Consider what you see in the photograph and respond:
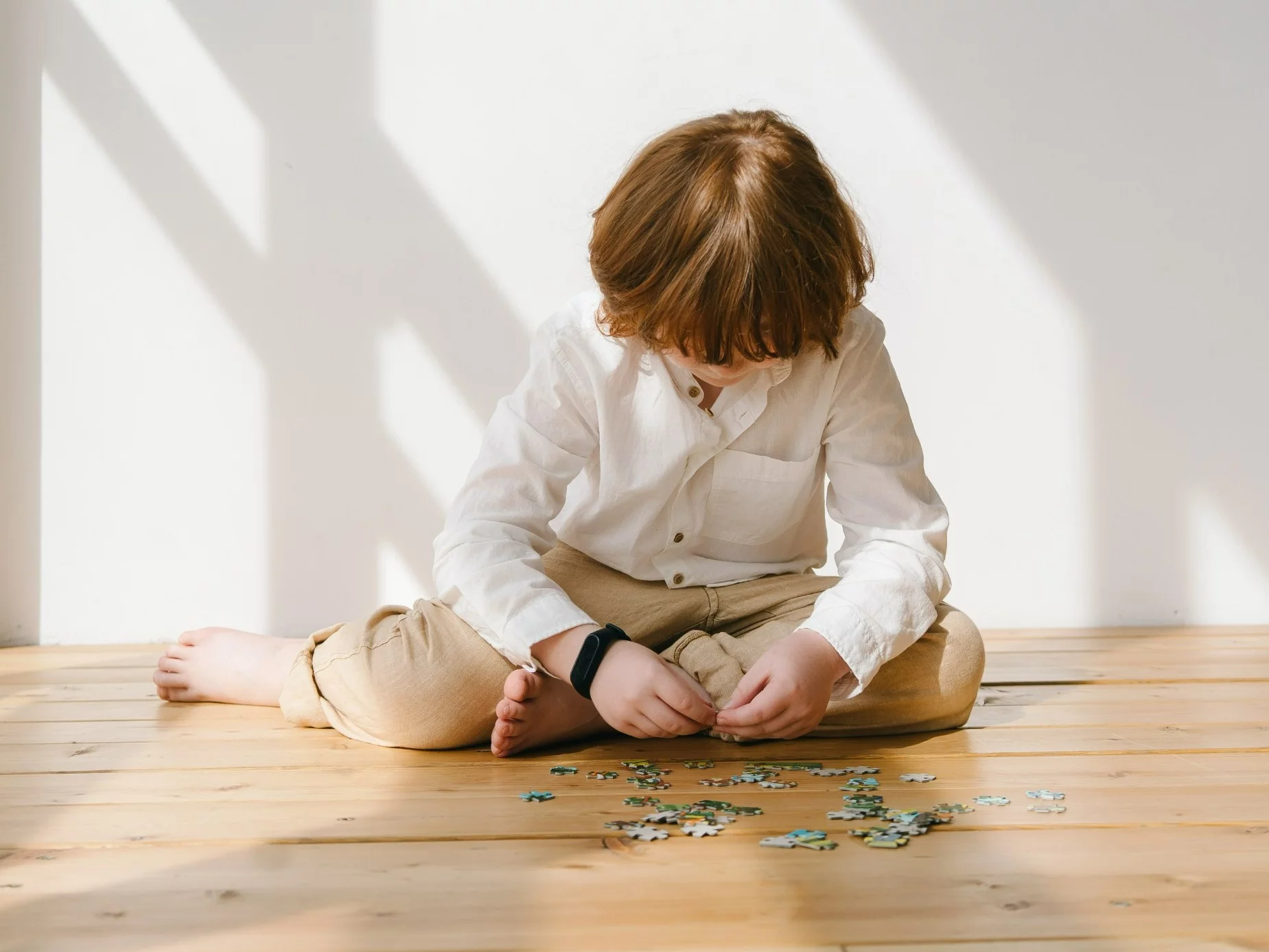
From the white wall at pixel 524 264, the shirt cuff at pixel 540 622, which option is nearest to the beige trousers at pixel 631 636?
the shirt cuff at pixel 540 622

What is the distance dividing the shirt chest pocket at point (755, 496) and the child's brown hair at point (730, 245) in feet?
0.82

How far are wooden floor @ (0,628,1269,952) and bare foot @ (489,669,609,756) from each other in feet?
0.11

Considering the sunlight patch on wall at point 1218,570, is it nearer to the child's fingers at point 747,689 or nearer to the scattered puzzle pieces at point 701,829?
the child's fingers at point 747,689

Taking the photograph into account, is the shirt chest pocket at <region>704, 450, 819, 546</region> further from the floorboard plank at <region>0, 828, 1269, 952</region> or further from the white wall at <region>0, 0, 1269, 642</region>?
the white wall at <region>0, 0, 1269, 642</region>

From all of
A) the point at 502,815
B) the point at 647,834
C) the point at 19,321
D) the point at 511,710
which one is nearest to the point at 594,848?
the point at 647,834

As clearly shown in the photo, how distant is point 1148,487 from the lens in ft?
9.38

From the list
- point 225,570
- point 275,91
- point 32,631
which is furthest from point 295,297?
point 32,631

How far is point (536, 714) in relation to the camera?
1.57 meters

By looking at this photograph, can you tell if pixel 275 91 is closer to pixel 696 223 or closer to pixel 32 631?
pixel 32 631

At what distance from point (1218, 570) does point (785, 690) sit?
1878 millimetres

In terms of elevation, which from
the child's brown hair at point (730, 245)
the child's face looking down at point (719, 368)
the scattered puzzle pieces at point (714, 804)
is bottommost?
the scattered puzzle pieces at point (714, 804)

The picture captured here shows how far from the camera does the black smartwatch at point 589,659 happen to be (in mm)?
1498

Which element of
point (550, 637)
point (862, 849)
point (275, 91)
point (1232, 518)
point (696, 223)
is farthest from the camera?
point (1232, 518)

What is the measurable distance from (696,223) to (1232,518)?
2061 millimetres
